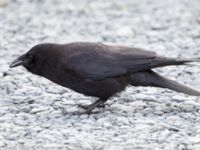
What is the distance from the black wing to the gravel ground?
0.47 metres

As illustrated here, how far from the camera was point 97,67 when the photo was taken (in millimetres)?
8250

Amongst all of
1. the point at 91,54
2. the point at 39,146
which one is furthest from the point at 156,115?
the point at 39,146

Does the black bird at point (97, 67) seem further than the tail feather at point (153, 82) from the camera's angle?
No

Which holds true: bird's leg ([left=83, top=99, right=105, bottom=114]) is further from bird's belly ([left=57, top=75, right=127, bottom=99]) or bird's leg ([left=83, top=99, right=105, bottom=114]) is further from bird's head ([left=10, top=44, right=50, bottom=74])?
bird's head ([left=10, top=44, right=50, bottom=74])

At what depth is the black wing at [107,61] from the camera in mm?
8180

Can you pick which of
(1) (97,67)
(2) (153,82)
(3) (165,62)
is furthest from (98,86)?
(3) (165,62)

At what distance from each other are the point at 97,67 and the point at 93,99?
2.76 ft

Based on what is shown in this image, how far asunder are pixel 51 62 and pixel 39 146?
1.47 m

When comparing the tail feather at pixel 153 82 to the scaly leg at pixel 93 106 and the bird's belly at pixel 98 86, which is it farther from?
the scaly leg at pixel 93 106

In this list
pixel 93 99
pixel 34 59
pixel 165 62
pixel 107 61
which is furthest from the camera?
pixel 93 99

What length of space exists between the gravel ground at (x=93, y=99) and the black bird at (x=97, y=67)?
0.30 m

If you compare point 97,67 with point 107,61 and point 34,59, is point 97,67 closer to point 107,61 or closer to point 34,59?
point 107,61

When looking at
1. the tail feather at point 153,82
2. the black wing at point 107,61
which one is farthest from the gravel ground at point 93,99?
the black wing at point 107,61

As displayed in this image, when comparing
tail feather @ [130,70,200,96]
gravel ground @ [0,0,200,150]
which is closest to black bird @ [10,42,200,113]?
tail feather @ [130,70,200,96]
